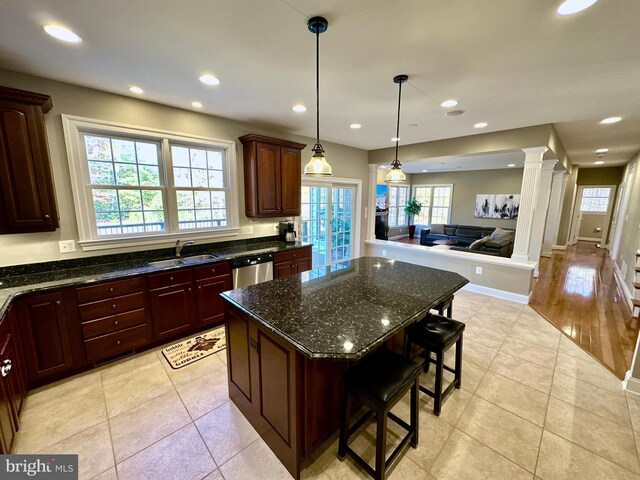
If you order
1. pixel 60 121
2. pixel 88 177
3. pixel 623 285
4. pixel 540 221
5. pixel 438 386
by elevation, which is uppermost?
pixel 60 121

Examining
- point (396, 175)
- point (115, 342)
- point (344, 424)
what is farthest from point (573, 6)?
point (115, 342)

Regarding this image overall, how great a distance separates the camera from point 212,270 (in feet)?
9.73

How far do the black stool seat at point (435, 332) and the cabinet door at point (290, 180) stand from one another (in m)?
A: 2.58

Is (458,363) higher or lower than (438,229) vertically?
lower

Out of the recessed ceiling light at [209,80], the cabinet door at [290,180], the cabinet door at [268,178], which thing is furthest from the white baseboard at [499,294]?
the recessed ceiling light at [209,80]

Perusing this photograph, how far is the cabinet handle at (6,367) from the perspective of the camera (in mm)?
1529

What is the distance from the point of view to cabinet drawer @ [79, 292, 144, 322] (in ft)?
7.38

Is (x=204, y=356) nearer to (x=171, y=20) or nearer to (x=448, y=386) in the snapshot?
(x=448, y=386)

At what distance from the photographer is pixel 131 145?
9.39ft

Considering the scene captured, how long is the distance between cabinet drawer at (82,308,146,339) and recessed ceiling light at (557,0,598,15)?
3.77 metres

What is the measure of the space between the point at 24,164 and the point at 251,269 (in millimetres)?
2200

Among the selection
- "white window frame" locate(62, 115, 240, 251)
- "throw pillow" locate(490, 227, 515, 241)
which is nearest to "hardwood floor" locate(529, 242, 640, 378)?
"throw pillow" locate(490, 227, 515, 241)

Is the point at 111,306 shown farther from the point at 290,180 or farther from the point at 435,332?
the point at 435,332

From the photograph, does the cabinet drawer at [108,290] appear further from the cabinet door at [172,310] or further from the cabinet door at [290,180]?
the cabinet door at [290,180]
